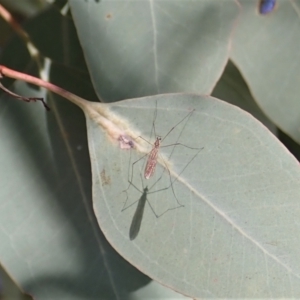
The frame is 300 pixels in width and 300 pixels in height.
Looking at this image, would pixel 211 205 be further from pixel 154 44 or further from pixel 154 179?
pixel 154 44

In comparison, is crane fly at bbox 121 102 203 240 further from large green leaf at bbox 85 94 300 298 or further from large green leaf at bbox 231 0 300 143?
large green leaf at bbox 231 0 300 143

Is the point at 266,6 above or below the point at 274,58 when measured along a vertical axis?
above

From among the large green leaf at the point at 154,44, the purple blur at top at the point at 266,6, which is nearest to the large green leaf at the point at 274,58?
the purple blur at top at the point at 266,6

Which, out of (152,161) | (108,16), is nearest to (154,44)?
(108,16)

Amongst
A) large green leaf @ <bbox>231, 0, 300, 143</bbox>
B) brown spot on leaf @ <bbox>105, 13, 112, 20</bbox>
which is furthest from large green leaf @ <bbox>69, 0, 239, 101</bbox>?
large green leaf @ <bbox>231, 0, 300, 143</bbox>

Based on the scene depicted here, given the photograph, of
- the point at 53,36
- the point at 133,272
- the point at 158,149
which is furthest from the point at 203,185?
the point at 53,36

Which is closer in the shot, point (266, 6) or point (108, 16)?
point (108, 16)

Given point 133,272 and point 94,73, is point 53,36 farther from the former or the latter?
point 133,272

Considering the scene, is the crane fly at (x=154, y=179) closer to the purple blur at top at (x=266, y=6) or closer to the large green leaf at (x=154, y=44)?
the large green leaf at (x=154, y=44)
